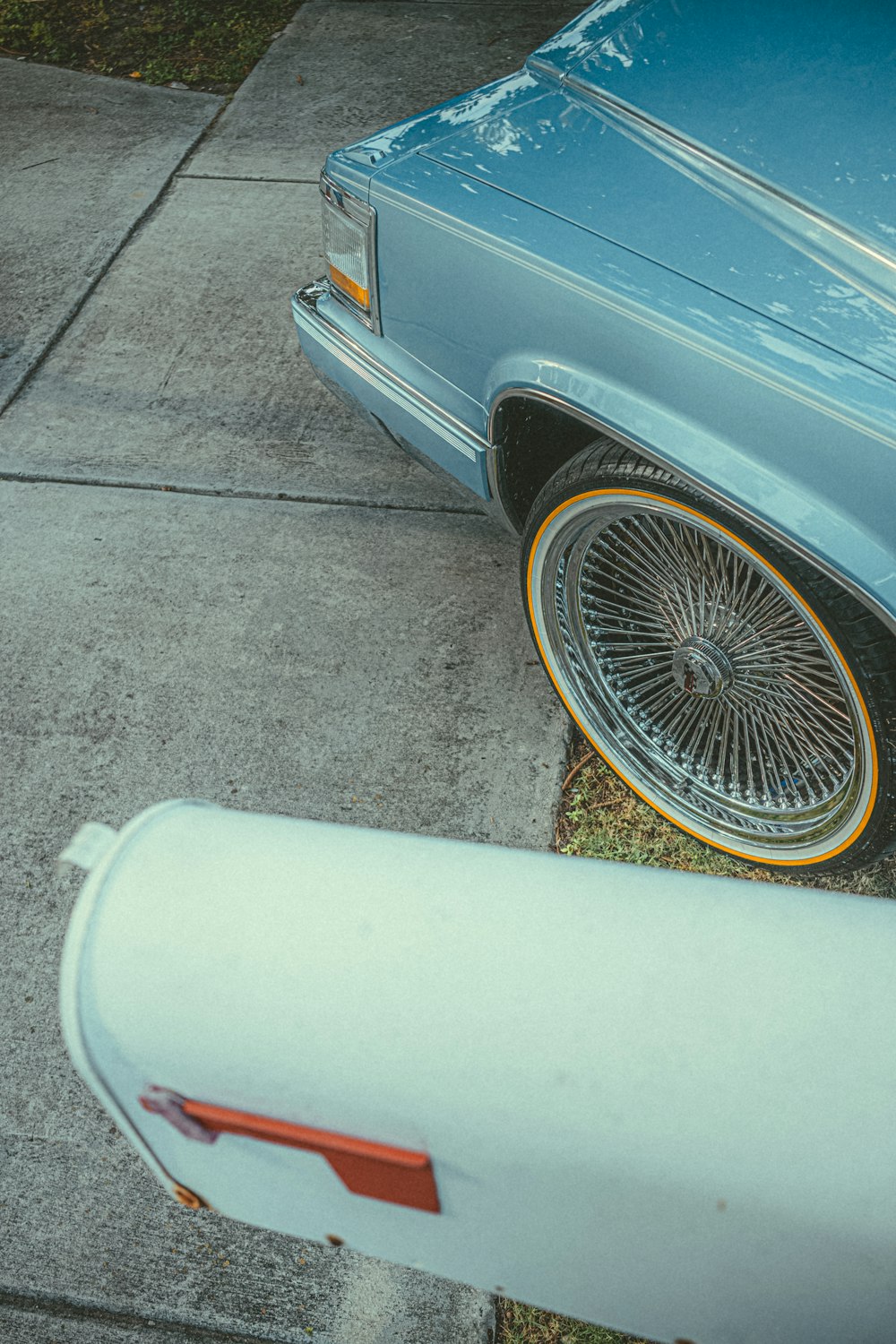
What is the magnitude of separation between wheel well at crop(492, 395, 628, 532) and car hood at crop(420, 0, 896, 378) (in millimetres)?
407

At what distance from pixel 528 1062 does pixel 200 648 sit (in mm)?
2096

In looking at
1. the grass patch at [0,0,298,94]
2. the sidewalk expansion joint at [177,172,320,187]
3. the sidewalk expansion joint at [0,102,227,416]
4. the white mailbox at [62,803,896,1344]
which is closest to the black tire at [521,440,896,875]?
the white mailbox at [62,803,896,1344]

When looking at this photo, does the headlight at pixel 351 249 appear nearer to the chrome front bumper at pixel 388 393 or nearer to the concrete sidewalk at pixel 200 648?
the chrome front bumper at pixel 388 393

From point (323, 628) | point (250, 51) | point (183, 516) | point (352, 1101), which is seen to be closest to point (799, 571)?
point (352, 1101)

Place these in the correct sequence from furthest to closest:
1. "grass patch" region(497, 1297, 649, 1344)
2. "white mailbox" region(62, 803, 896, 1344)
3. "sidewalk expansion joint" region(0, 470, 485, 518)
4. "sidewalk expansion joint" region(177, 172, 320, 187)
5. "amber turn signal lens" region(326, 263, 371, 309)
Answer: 1. "sidewalk expansion joint" region(177, 172, 320, 187)
2. "sidewalk expansion joint" region(0, 470, 485, 518)
3. "amber turn signal lens" region(326, 263, 371, 309)
4. "grass patch" region(497, 1297, 649, 1344)
5. "white mailbox" region(62, 803, 896, 1344)

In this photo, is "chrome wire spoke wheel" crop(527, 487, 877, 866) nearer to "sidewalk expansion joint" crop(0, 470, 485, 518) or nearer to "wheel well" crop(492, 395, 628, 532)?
A: "wheel well" crop(492, 395, 628, 532)

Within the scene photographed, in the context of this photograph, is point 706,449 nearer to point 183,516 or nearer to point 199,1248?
point 199,1248

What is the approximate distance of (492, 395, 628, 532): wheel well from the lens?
7.50ft

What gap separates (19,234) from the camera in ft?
14.6

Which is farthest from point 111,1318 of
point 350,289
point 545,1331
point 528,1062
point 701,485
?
point 350,289

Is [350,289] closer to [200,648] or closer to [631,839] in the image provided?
[200,648]

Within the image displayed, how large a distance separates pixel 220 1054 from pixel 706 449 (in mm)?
1270

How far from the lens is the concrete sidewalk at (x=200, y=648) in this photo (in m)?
1.97

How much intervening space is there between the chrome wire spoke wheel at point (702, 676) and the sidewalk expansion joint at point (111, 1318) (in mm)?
1384
